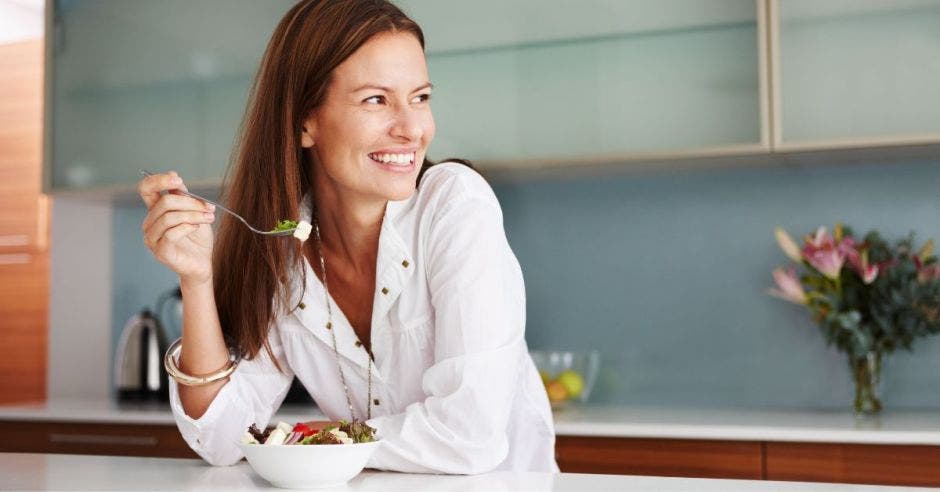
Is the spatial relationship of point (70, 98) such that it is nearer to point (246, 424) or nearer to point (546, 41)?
point (546, 41)

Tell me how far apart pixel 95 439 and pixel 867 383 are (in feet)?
6.35

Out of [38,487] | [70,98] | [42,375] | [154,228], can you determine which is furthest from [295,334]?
[42,375]

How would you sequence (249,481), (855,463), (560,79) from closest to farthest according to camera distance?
1. (249,481)
2. (855,463)
3. (560,79)

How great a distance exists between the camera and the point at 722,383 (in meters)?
2.69

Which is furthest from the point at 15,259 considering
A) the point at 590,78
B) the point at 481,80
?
the point at 590,78

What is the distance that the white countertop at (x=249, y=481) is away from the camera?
3.64ft

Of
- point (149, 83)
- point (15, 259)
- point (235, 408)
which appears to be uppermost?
point (149, 83)

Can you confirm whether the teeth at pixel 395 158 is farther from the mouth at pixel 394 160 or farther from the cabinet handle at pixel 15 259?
the cabinet handle at pixel 15 259

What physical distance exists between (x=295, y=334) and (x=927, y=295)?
1505 mm

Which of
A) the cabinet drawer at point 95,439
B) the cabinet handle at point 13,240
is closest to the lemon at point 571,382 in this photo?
the cabinet drawer at point 95,439

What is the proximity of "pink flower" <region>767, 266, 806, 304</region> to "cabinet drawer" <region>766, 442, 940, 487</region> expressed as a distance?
0.48m

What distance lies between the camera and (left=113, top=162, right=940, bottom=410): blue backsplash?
2.57m

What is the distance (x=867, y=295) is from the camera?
7.95 ft

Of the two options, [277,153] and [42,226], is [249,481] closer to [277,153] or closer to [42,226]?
[277,153]
